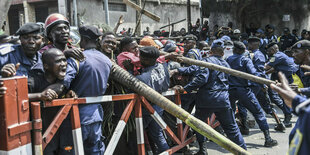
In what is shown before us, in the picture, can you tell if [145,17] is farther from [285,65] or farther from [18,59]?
[18,59]

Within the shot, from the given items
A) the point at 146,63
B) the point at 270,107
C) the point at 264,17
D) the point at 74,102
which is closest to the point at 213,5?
the point at 264,17

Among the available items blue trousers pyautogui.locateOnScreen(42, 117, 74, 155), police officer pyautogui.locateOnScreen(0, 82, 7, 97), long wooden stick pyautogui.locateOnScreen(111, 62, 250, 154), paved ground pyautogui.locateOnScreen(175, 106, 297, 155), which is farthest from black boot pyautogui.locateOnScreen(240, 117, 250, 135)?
police officer pyautogui.locateOnScreen(0, 82, 7, 97)

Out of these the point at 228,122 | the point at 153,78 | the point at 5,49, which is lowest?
the point at 228,122

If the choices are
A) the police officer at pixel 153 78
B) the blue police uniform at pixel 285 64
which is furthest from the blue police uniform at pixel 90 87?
the blue police uniform at pixel 285 64

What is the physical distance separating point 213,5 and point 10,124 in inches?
622

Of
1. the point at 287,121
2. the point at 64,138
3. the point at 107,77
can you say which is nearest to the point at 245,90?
the point at 287,121

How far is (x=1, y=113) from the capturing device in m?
2.31

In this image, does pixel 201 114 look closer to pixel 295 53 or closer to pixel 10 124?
pixel 295 53

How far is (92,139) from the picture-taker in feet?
10.4

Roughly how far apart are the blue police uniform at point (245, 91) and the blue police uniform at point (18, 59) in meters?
3.93

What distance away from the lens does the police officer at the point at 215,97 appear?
4.61m

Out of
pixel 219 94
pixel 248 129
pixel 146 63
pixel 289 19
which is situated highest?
pixel 289 19

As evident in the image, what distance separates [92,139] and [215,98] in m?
2.22

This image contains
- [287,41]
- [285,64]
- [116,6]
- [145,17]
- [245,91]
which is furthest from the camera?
[145,17]
